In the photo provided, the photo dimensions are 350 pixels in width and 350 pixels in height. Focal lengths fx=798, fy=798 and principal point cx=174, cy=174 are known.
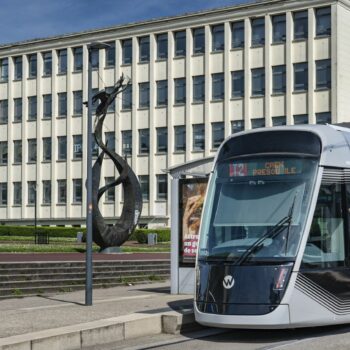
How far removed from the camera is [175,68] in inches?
2457

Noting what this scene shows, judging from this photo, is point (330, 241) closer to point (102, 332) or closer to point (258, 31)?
point (102, 332)

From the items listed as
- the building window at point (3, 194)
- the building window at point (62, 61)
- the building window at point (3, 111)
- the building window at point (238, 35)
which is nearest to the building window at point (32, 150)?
the building window at point (3, 111)

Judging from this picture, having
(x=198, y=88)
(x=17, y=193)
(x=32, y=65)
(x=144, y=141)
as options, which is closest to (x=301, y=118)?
(x=198, y=88)

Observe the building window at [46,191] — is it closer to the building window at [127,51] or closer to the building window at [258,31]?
the building window at [127,51]

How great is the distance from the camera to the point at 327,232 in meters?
12.4

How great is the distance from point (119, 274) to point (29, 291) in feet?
15.0

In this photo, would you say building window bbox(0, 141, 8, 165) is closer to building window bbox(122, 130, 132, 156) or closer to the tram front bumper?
building window bbox(122, 130, 132, 156)

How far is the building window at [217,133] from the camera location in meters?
60.3

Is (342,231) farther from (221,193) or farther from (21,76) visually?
(21,76)

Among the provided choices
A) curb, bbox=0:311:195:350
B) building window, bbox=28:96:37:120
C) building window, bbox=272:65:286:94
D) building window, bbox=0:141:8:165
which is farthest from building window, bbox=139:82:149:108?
curb, bbox=0:311:195:350

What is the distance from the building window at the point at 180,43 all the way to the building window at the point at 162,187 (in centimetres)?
974

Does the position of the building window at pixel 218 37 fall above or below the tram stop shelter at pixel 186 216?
above

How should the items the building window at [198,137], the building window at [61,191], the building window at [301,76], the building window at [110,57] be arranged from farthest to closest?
1. the building window at [61,191]
2. the building window at [110,57]
3. the building window at [198,137]
4. the building window at [301,76]

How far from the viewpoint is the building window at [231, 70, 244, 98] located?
195ft
